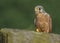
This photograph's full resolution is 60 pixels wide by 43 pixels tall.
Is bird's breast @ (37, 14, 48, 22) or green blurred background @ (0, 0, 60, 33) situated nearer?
bird's breast @ (37, 14, 48, 22)

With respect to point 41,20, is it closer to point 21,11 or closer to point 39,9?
point 39,9

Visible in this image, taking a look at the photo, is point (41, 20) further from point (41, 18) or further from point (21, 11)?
point (21, 11)

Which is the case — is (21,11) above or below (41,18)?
below

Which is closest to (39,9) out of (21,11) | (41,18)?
(41,18)

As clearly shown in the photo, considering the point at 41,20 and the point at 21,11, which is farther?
the point at 21,11

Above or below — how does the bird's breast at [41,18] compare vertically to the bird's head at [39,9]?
below

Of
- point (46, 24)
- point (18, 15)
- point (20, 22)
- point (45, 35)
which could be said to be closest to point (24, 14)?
point (18, 15)

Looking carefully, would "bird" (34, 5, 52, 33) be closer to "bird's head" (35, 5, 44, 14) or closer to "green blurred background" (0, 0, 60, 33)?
"bird's head" (35, 5, 44, 14)

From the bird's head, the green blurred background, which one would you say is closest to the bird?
the bird's head

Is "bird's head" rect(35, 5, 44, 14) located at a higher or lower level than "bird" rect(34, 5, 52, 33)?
higher

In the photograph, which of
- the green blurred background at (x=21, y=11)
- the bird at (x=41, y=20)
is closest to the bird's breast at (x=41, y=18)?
the bird at (x=41, y=20)

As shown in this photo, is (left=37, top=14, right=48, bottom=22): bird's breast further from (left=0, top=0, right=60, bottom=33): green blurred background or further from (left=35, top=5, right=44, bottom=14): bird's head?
(left=0, top=0, right=60, bottom=33): green blurred background

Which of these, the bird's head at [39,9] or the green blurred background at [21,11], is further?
the green blurred background at [21,11]

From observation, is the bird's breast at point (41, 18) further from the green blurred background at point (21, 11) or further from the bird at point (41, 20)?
the green blurred background at point (21, 11)
